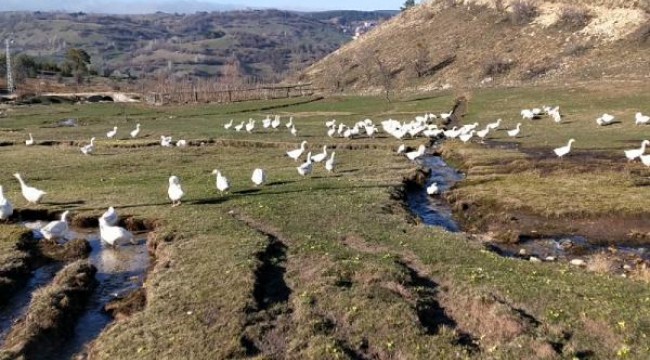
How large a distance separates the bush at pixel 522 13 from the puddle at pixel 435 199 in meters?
108

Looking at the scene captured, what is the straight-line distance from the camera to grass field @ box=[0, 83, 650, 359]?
16.5m

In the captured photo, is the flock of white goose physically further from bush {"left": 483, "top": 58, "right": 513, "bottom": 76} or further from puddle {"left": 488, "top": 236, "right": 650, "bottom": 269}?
bush {"left": 483, "top": 58, "right": 513, "bottom": 76}

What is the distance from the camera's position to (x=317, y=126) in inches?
3009

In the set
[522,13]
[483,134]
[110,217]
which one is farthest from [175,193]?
[522,13]

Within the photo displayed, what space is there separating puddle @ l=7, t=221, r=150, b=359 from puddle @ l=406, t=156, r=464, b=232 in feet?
46.6

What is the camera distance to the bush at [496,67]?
4963 inches

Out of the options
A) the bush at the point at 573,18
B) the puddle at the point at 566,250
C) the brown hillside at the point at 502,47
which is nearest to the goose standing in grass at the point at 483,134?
the puddle at the point at 566,250

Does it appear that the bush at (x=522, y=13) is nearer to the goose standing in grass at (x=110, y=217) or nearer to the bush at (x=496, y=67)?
the bush at (x=496, y=67)

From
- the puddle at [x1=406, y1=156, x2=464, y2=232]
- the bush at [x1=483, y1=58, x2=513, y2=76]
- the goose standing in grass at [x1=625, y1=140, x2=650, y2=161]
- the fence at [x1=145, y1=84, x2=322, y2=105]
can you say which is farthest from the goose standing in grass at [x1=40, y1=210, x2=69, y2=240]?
the bush at [x1=483, y1=58, x2=513, y2=76]

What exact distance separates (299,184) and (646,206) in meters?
17.8

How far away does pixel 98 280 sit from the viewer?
2327 cm

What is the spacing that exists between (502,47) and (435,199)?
354 feet

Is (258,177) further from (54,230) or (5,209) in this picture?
(5,209)

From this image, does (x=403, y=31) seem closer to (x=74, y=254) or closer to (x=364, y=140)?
(x=364, y=140)
